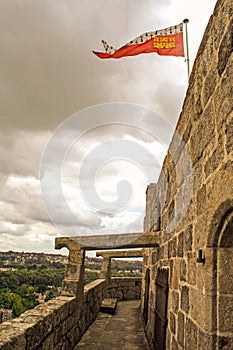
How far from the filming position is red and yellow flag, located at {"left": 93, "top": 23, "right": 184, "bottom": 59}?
19.6 ft

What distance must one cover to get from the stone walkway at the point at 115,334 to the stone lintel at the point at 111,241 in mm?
1804

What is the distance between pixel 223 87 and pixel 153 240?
3.98 meters

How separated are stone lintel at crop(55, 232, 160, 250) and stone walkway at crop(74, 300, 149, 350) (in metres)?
1.80

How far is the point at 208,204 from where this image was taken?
231 cm

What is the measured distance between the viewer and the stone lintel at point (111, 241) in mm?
5574

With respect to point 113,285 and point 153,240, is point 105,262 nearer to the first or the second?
point 113,285

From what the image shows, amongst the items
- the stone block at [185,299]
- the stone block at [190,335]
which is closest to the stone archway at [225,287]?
the stone block at [190,335]

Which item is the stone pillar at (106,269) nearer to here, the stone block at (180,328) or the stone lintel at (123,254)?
the stone lintel at (123,254)

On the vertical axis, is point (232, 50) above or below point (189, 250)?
above

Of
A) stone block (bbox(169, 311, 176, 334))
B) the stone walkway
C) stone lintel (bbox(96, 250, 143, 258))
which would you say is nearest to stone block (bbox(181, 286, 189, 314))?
stone block (bbox(169, 311, 176, 334))

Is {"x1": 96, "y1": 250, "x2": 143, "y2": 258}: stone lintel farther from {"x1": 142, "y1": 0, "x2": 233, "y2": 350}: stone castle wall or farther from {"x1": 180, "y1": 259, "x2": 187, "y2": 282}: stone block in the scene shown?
{"x1": 142, "y1": 0, "x2": 233, "y2": 350}: stone castle wall

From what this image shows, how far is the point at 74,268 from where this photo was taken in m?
5.89

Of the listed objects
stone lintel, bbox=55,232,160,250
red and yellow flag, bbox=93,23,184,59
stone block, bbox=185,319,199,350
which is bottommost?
stone block, bbox=185,319,199,350

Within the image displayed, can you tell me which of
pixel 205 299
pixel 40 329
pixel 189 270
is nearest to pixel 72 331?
pixel 40 329
